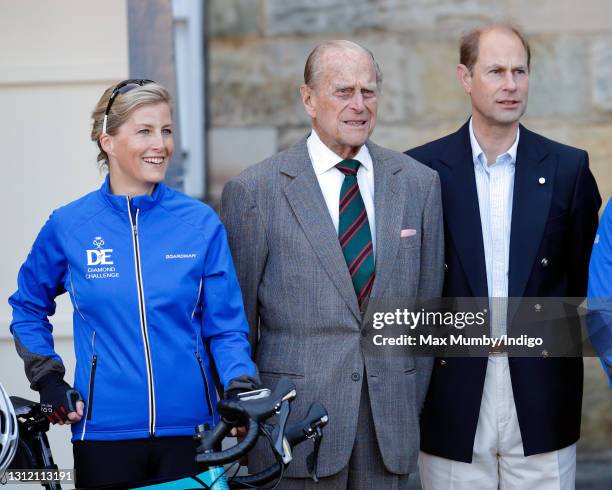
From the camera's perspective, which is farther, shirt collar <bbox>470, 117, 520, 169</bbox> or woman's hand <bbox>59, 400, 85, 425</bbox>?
shirt collar <bbox>470, 117, 520, 169</bbox>

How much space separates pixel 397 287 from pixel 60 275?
108 centimetres

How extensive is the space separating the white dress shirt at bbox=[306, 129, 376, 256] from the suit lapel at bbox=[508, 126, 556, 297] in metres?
0.51

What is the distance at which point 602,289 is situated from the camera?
3938 mm

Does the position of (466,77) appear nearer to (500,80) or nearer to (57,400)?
(500,80)

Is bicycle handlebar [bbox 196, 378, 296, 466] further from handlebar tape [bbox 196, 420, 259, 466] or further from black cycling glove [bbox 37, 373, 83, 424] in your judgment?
black cycling glove [bbox 37, 373, 83, 424]

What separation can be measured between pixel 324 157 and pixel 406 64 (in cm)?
227

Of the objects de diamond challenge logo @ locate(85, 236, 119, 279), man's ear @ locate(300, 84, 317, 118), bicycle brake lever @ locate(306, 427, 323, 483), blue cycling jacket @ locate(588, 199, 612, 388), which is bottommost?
bicycle brake lever @ locate(306, 427, 323, 483)

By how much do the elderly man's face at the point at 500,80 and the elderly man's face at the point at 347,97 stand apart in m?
0.45

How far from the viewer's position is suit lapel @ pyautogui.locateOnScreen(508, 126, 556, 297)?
421cm

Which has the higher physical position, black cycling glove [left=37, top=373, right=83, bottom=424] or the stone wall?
the stone wall

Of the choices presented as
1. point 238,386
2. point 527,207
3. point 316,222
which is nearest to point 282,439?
point 238,386

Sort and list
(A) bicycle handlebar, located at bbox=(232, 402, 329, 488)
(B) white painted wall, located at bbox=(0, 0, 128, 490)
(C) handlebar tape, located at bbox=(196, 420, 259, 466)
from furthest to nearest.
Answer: (B) white painted wall, located at bbox=(0, 0, 128, 490) < (A) bicycle handlebar, located at bbox=(232, 402, 329, 488) < (C) handlebar tape, located at bbox=(196, 420, 259, 466)

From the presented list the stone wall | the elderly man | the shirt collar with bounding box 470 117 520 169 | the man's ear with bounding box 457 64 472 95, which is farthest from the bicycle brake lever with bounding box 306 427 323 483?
the stone wall

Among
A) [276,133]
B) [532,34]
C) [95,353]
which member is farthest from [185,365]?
[532,34]
